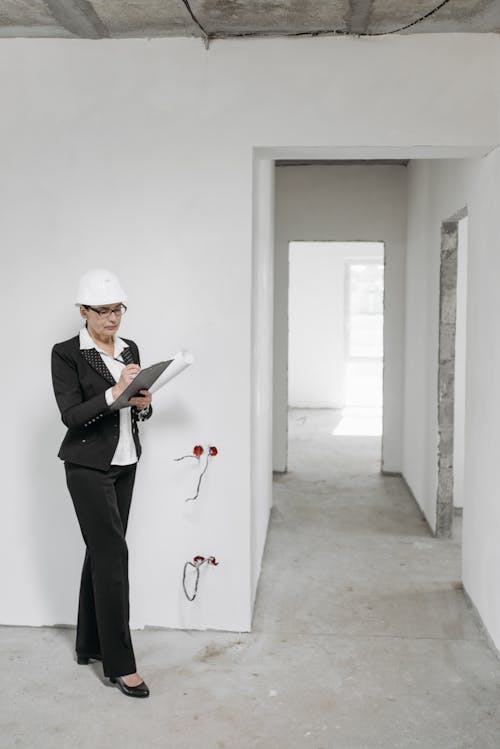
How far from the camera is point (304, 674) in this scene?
3.12m

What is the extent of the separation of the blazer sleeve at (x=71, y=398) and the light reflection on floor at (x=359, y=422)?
6065 mm

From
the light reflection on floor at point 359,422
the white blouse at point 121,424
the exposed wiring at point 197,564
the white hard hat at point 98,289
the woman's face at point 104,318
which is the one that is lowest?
the light reflection on floor at point 359,422

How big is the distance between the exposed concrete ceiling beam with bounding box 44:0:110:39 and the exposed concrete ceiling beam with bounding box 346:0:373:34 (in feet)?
3.03

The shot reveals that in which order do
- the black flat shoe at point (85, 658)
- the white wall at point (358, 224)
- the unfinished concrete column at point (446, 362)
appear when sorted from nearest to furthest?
the black flat shoe at point (85, 658) < the unfinished concrete column at point (446, 362) < the white wall at point (358, 224)

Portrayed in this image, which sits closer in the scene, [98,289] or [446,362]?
[98,289]

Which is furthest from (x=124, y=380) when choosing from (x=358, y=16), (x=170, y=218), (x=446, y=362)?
(x=446, y=362)

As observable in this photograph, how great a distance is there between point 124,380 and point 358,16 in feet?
5.17

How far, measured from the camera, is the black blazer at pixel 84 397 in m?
2.84

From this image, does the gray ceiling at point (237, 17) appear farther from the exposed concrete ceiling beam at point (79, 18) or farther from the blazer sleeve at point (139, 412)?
the blazer sleeve at point (139, 412)

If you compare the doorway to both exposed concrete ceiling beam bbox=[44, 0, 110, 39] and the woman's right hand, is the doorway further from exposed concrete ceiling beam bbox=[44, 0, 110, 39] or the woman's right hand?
the woman's right hand

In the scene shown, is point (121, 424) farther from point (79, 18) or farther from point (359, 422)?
point (359, 422)

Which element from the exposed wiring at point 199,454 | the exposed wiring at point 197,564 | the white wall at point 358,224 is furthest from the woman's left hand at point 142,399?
the white wall at point 358,224

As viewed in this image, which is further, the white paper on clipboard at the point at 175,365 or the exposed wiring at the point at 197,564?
the exposed wiring at the point at 197,564

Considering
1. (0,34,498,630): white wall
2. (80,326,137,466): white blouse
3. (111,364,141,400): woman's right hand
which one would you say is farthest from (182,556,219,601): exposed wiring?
(111,364,141,400): woman's right hand
